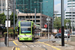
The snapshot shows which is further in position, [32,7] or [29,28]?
[32,7]

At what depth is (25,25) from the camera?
26.3 m

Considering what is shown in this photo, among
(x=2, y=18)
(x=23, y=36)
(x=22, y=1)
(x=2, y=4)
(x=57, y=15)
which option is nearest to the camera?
(x=23, y=36)

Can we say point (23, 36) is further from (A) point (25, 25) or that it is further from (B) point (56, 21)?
(B) point (56, 21)

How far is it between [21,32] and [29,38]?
1617 millimetres

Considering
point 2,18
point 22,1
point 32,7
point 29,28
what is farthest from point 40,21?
point 29,28

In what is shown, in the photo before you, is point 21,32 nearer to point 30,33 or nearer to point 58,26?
point 30,33

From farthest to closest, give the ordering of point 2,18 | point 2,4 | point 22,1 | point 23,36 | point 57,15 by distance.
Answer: point 57,15, point 22,1, point 2,4, point 2,18, point 23,36

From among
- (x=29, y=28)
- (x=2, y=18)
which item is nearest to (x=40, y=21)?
(x=2, y=18)

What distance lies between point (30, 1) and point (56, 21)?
19.0 metres

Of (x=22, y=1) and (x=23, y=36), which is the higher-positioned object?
(x=22, y=1)

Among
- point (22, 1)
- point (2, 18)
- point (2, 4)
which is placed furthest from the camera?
point (22, 1)

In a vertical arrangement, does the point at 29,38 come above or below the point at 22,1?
below

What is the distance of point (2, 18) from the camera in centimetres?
6178

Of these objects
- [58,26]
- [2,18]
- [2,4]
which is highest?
[2,4]
